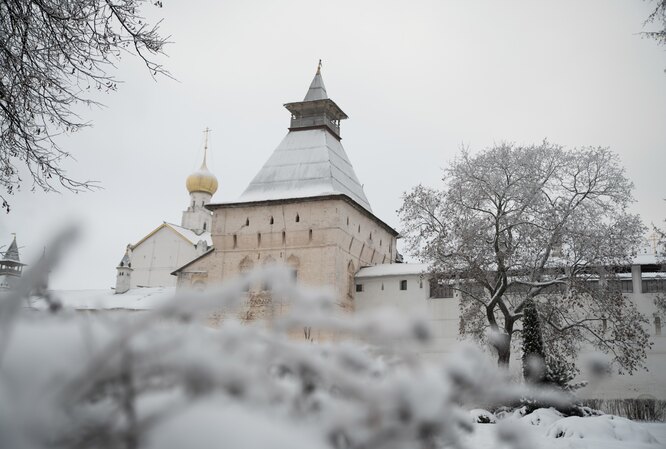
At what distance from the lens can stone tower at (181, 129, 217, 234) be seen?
163ft

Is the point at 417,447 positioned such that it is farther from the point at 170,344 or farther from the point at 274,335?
the point at 170,344

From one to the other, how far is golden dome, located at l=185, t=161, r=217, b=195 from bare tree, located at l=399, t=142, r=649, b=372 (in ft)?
112

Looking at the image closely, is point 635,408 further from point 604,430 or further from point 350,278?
point 350,278

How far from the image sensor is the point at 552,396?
3.46 ft

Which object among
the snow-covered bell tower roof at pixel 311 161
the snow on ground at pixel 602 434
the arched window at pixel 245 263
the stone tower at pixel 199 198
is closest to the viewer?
the snow on ground at pixel 602 434

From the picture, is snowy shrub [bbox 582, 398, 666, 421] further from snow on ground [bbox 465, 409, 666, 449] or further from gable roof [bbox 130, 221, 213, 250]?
gable roof [bbox 130, 221, 213, 250]

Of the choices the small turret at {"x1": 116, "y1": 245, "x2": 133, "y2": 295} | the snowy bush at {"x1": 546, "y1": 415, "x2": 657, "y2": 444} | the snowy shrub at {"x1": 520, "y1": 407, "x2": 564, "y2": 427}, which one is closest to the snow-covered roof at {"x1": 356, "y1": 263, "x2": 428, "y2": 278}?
the snowy shrub at {"x1": 520, "y1": 407, "x2": 564, "y2": 427}

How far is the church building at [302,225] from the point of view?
93.4 ft

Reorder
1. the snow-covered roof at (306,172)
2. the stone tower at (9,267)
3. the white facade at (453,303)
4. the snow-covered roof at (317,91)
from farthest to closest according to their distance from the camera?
the snow-covered roof at (317,91) → the snow-covered roof at (306,172) → the white facade at (453,303) → the stone tower at (9,267)

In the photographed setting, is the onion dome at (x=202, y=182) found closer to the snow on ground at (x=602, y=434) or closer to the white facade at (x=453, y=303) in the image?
the white facade at (x=453, y=303)

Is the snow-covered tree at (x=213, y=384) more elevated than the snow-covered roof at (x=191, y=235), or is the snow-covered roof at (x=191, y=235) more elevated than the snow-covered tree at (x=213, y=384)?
the snow-covered roof at (x=191, y=235)

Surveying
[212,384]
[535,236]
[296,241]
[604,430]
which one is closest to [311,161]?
[296,241]

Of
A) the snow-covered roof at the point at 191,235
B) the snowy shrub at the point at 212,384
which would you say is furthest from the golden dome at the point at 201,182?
the snowy shrub at the point at 212,384

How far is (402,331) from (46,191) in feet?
23.9
